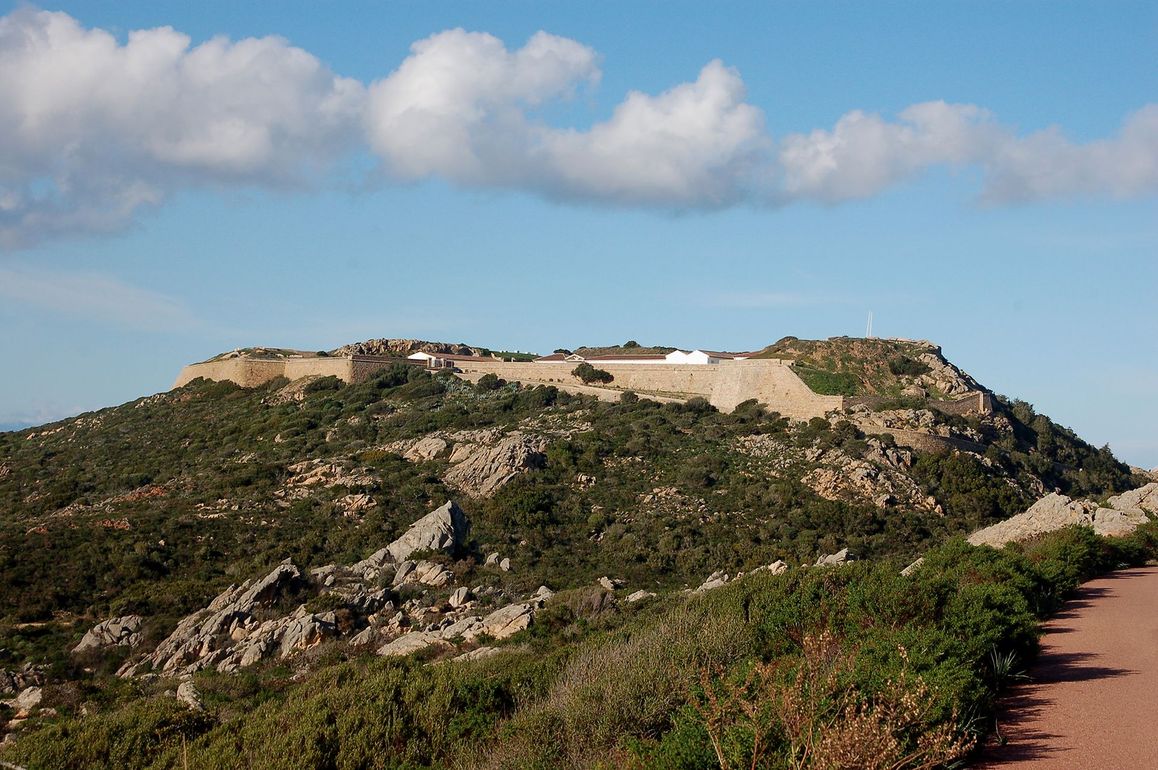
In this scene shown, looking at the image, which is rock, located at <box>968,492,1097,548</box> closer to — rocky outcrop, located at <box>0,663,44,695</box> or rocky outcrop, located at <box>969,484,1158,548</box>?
rocky outcrop, located at <box>969,484,1158,548</box>

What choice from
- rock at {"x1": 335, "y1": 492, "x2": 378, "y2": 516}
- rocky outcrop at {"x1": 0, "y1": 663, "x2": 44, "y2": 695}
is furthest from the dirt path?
rock at {"x1": 335, "y1": 492, "x2": 378, "y2": 516}

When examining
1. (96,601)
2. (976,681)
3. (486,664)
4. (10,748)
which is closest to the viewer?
(976,681)

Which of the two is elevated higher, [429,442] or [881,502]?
[429,442]

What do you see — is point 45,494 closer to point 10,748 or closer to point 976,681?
point 10,748

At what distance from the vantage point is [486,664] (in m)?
13.2

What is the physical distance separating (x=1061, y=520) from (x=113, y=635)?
821 inches

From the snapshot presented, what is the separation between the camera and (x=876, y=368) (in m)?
45.1

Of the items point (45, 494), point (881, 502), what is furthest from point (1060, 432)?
point (45, 494)

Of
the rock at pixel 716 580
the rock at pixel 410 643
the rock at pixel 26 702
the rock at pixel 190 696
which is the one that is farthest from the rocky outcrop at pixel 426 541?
the rock at pixel 190 696

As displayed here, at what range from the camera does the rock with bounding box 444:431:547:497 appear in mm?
33750

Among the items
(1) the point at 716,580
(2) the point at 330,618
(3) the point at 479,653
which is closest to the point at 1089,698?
(3) the point at 479,653

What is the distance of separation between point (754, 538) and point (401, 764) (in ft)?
68.5

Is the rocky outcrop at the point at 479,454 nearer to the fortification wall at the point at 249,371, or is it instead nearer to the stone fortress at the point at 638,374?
the stone fortress at the point at 638,374

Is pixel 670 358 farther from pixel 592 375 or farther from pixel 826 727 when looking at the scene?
pixel 826 727
